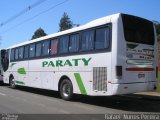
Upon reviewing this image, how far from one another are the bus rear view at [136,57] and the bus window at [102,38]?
1.89ft

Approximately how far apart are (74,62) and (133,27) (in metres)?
3.22

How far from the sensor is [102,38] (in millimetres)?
13492

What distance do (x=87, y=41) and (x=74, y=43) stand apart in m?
1.15

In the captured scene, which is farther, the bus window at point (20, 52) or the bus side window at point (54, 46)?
the bus window at point (20, 52)

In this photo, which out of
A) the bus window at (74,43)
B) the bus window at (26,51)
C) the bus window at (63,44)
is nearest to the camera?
the bus window at (74,43)

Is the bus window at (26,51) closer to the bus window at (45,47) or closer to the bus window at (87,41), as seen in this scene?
the bus window at (45,47)

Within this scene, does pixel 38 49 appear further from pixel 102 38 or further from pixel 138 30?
pixel 138 30

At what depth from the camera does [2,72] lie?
2653cm

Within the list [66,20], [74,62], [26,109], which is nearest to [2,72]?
[74,62]

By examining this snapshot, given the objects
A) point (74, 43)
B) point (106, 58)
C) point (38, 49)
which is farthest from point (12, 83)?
point (106, 58)

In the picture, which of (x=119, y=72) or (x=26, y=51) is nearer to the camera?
(x=119, y=72)

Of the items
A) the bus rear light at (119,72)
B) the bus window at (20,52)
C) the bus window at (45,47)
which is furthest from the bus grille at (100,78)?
the bus window at (20,52)

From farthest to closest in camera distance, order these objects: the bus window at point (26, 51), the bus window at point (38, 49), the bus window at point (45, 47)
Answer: the bus window at point (26, 51) → the bus window at point (38, 49) → the bus window at point (45, 47)

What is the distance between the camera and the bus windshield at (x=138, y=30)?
13258mm
